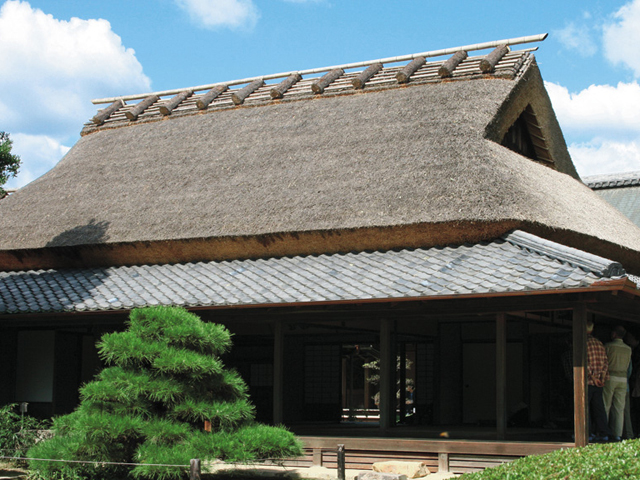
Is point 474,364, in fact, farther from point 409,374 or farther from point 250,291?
point 409,374

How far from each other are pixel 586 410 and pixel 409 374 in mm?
15602

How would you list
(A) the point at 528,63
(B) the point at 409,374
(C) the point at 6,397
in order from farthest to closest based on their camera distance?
(B) the point at 409,374 → (A) the point at 528,63 → (C) the point at 6,397

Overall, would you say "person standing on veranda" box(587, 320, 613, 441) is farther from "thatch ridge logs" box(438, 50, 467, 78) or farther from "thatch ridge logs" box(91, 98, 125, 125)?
"thatch ridge logs" box(91, 98, 125, 125)

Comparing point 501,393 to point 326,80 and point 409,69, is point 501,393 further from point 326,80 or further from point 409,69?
point 326,80

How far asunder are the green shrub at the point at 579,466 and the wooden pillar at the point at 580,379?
75.5 inches

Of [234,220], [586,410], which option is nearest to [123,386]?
[234,220]

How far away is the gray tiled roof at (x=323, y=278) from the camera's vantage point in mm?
8266

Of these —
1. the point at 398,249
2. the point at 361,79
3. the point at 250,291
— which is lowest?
the point at 250,291

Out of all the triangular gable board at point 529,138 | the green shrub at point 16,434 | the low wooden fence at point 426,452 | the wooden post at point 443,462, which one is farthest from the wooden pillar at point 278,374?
the triangular gable board at point 529,138

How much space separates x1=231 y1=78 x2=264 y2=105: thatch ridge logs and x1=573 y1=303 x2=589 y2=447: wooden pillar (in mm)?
9099

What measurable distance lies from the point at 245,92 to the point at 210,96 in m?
0.99

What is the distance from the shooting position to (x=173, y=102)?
1636 cm

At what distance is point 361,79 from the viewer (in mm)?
14078

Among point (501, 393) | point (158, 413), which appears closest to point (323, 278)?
point (501, 393)
